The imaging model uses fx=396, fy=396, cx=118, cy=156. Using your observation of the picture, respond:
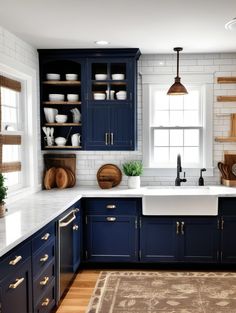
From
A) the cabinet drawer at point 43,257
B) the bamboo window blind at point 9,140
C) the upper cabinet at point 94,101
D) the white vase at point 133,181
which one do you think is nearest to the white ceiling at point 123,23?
the upper cabinet at point 94,101

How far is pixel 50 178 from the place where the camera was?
5.01 meters

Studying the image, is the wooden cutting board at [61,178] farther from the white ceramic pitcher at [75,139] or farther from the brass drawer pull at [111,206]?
the brass drawer pull at [111,206]

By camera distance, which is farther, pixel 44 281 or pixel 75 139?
pixel 75 139

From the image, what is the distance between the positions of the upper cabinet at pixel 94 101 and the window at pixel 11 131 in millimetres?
494

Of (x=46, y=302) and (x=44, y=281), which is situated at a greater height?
(x=44, y=281)

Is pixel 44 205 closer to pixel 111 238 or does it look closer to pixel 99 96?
pixel 111 238

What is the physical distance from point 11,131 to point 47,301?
1.80 meters

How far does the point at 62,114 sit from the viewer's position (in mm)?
5203

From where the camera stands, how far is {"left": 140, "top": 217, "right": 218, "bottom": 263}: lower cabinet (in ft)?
14.9

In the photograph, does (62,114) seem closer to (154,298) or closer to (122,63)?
(122,63)

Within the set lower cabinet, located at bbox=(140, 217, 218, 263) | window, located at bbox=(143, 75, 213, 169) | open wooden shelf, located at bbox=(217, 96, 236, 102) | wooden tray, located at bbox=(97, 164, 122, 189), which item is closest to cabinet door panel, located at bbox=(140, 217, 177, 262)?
lower cabinet, located at bbox=(140, 217, 218, 263)

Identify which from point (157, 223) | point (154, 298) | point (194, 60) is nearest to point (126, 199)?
point (157, 223)

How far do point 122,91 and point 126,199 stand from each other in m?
1.35

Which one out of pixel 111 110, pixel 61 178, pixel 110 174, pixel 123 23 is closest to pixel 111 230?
pixel 110 174
